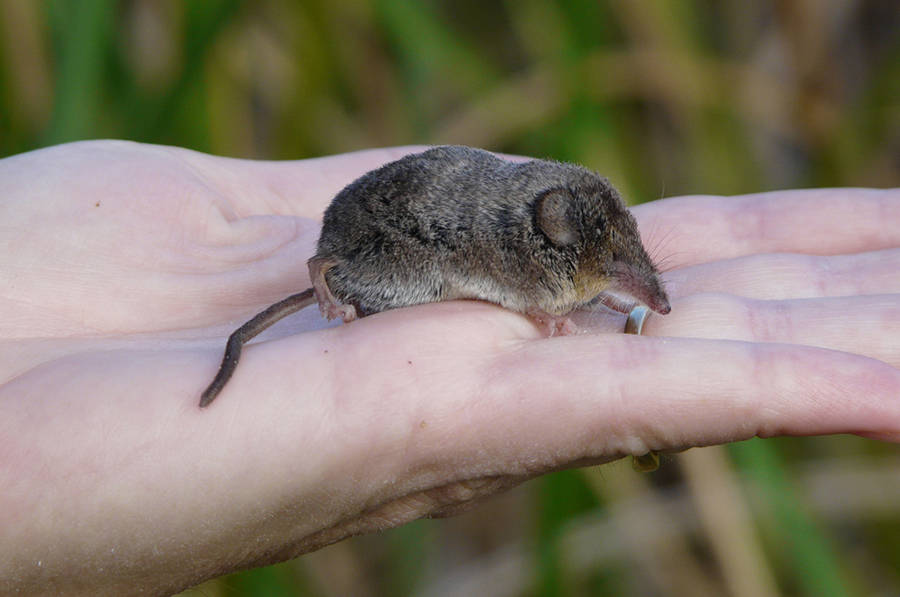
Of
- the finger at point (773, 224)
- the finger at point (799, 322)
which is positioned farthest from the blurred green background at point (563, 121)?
the finger at point (799, 322)

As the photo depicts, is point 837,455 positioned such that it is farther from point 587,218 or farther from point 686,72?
point 587,218

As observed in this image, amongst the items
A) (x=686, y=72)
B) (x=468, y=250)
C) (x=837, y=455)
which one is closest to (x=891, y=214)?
(x=468, y=250)

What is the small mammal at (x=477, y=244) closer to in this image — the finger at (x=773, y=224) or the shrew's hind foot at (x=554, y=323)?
the shrew's hind foot at (x=554, y=323)

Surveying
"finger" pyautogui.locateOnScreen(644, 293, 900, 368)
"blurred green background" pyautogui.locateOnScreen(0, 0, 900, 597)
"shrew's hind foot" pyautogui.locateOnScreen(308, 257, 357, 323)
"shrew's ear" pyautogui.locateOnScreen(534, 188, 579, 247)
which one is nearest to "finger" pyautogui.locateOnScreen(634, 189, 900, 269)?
"shrew's ear" pyautogui.locateOnScreen(534, 188, 579, 247)

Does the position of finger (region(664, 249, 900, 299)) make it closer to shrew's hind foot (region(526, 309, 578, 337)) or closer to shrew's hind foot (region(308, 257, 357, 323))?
shrew's hind foot (region(526, 309, 578, 337))

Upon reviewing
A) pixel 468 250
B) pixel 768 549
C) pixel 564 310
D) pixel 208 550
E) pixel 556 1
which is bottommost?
pixel 768 549

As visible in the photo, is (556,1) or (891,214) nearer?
(891,214)

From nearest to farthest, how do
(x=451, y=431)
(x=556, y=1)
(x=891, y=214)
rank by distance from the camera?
(x=451, y=431) < (x=891, y=214) < (x=556, y=1)
